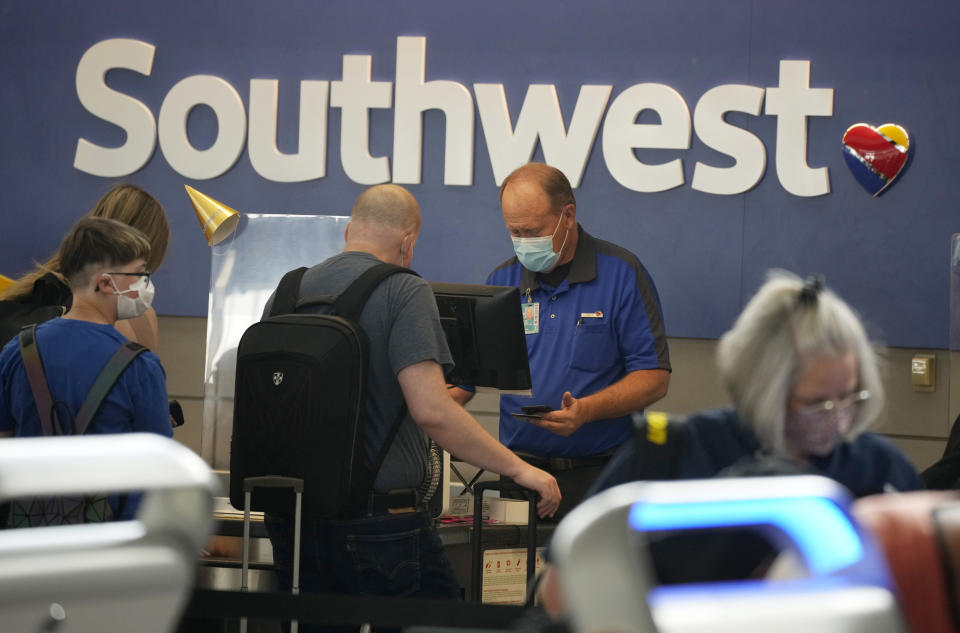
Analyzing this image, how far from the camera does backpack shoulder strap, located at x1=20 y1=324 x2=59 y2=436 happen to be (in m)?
2.29

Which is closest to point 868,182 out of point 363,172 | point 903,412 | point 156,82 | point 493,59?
point 903,412

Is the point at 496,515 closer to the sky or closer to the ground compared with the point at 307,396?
closer to the ground

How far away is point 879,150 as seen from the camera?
4383 mm

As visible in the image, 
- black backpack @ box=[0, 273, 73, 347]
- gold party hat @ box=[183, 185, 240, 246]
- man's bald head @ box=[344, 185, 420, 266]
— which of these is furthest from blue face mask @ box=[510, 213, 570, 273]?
black backpack @ box=[0, 273, 73, 347]

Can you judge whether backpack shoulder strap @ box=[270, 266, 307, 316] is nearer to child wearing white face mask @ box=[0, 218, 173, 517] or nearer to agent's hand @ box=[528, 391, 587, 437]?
child wearing white face mask @ box=[0, 218, 173, 517]

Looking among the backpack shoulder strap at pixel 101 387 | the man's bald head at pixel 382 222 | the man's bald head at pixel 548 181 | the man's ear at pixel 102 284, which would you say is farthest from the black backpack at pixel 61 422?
the man's bald head at pixel 548 181

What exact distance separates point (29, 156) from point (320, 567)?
3.17 metres

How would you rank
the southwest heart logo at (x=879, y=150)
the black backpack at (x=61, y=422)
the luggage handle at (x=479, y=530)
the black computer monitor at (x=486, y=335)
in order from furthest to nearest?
the southwest heart logo at (x=879, y=150) → the black computer monitor at (x=486, y=335) → the luggage handle at (x=479, y=530) → the black backpack at (x=61, y=422)

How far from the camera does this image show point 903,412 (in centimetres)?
440

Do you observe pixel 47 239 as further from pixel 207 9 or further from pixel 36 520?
pixel 36 520

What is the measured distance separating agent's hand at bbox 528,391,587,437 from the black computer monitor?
0.38 feet

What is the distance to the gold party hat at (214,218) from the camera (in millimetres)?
4125

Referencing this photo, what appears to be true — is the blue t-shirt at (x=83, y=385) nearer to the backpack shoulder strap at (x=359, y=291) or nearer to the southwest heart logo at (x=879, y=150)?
the backpack shoulder strap at (x=359, y=291)

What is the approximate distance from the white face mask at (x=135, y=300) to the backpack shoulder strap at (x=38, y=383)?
0.89 feet
